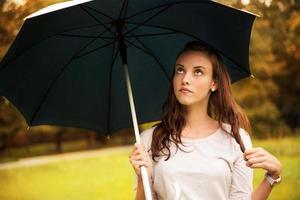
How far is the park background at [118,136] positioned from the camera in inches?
369

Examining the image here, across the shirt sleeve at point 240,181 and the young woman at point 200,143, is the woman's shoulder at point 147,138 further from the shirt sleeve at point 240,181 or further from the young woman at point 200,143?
the shirt sleeve at point 240,181

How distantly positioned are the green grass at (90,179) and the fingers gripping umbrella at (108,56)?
603cm

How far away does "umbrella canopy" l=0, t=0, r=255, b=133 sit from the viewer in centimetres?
231

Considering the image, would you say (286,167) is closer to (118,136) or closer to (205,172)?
(205,172)

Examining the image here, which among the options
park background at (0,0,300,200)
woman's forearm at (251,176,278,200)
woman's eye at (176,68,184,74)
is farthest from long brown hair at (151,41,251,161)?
park background at (0,0,300,200)

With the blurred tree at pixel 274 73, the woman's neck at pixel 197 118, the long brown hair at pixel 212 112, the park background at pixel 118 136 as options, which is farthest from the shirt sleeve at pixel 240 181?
the blurred tree at pixel 274 73

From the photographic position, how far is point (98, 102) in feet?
9.41

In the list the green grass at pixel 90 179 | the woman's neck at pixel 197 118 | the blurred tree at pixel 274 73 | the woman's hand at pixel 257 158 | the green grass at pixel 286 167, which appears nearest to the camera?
the woman's hand at pixel 257 158

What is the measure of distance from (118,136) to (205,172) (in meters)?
17.4

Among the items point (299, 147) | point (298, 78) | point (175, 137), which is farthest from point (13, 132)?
point (175, 137)

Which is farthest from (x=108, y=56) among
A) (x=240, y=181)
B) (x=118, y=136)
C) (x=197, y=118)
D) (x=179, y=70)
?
(x=118, y=136)

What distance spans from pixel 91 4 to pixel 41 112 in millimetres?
843

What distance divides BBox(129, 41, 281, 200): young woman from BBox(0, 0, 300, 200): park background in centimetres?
576

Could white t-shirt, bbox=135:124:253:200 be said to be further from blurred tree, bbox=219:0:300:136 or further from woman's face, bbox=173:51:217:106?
blurred tree, bbox=219:0:300:136
